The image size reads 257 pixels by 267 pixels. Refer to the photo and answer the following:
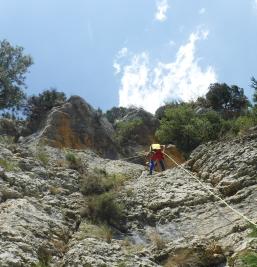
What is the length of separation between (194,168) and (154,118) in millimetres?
27226

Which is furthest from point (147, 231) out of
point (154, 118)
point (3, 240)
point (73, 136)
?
point (154, 118)

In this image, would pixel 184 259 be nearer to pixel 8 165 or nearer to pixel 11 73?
pixel 8 165

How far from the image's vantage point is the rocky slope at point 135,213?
9.88 metres

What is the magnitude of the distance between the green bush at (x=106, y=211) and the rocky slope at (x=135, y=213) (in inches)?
8.1

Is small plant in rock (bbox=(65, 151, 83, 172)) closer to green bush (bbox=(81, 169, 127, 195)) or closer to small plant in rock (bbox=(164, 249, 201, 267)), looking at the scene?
green bush (bbox=(81, 169, 127, 195))

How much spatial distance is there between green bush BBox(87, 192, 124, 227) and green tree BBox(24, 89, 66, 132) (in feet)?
68.5

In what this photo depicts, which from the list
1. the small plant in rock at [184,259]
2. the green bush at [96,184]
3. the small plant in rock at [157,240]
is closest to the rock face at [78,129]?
the green bush at [96,184]

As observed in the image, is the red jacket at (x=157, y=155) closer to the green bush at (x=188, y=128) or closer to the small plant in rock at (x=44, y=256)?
the small plant in rock at (x=44, y=256)

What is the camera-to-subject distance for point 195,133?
3600 centimetres

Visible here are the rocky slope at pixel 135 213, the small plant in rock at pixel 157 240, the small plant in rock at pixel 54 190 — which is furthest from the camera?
the small plant in rock at pixel 54 190

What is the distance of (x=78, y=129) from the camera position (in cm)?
3136

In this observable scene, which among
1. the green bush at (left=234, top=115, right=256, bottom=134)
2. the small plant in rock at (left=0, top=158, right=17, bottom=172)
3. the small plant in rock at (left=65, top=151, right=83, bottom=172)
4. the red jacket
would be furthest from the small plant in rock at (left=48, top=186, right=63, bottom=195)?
the green bush at (left=234, top=115, right=256, bottom=134)

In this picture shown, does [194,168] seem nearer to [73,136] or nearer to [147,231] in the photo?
[147,231]

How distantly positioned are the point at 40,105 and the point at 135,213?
25.2 metres
